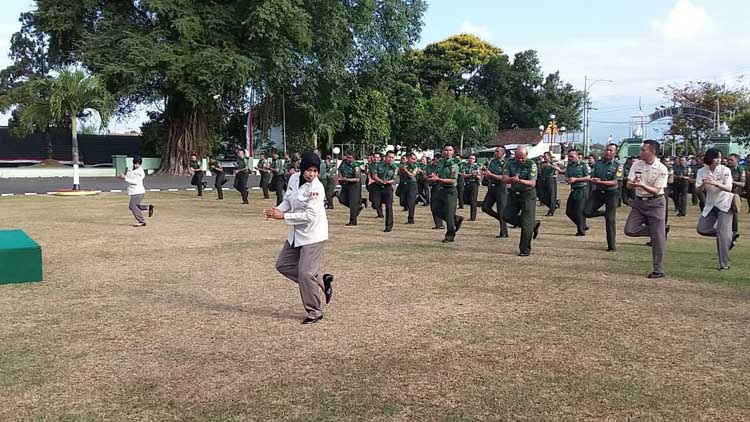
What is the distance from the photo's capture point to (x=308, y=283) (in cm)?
647

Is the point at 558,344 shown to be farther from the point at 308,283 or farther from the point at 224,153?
the point at 224,153

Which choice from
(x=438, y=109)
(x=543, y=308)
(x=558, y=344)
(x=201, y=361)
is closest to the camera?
(x=201, y=361)

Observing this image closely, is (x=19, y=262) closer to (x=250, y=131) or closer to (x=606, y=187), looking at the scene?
(x=606, y=187)

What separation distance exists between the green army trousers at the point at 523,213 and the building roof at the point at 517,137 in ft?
176

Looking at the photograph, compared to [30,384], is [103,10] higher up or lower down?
higher up

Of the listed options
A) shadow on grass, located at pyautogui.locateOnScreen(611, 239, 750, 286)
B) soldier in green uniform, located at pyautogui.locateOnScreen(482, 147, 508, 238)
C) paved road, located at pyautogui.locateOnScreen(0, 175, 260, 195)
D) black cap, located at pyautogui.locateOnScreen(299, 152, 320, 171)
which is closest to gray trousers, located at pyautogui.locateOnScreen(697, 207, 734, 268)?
A: shadow on grass, located at pyautogui.locateOnScreen(611, 239, 750, 286)

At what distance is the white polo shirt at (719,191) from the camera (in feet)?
30.3

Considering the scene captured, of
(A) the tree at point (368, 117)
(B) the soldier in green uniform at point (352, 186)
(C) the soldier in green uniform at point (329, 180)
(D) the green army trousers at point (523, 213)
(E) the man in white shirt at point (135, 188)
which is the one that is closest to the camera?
(D) the green army trousers at point (523, 213)

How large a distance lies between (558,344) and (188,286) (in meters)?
4.67

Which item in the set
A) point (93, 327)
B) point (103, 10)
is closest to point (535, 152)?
point (103, 10)

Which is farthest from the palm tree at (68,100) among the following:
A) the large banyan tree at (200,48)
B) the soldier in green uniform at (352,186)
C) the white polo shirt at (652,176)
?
the white polo shirt at (652,176)

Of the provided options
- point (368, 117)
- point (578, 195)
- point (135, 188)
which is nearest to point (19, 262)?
point (135, 188)

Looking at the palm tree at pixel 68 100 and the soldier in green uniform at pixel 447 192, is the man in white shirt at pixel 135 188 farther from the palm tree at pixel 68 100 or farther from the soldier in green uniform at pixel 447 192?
the palm tree at pixel 68 100

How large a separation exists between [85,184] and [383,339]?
93.7 feet
